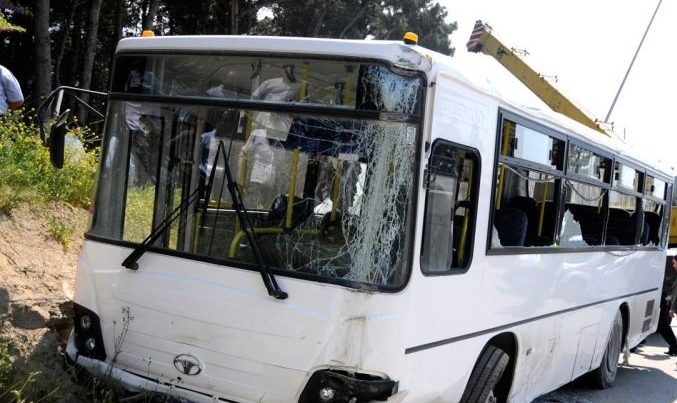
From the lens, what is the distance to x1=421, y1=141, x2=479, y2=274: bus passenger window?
4.14m

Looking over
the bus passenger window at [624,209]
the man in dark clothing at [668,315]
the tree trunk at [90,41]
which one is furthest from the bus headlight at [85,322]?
the tree trunk at [90,41]

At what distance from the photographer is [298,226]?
4148mm

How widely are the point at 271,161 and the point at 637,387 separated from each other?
680 cm

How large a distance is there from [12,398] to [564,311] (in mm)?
4567

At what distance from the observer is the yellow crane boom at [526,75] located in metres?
11.7

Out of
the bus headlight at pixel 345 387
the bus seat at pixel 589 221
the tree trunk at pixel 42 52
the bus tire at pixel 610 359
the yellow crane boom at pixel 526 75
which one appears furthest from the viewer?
the tree trunk at pixel 42 52

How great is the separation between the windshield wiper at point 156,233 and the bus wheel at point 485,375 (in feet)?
7.39

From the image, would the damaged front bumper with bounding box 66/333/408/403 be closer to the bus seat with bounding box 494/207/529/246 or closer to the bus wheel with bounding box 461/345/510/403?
the bus wheel with bounding box 461/345/510/403

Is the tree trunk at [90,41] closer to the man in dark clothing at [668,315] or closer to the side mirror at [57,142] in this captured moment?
the man in dark clothing at [668,315]

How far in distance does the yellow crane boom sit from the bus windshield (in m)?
8.19

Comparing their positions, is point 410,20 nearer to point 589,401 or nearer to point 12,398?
point 589,401

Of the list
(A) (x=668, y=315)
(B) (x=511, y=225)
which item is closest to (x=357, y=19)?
(A) (x=668, y=315)

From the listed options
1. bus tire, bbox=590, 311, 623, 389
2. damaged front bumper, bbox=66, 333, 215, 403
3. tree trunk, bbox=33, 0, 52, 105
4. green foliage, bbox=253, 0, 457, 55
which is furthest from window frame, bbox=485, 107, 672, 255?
green foliage, bbox=253, 0, 457, 55

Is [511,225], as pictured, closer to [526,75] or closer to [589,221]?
[589,221]
